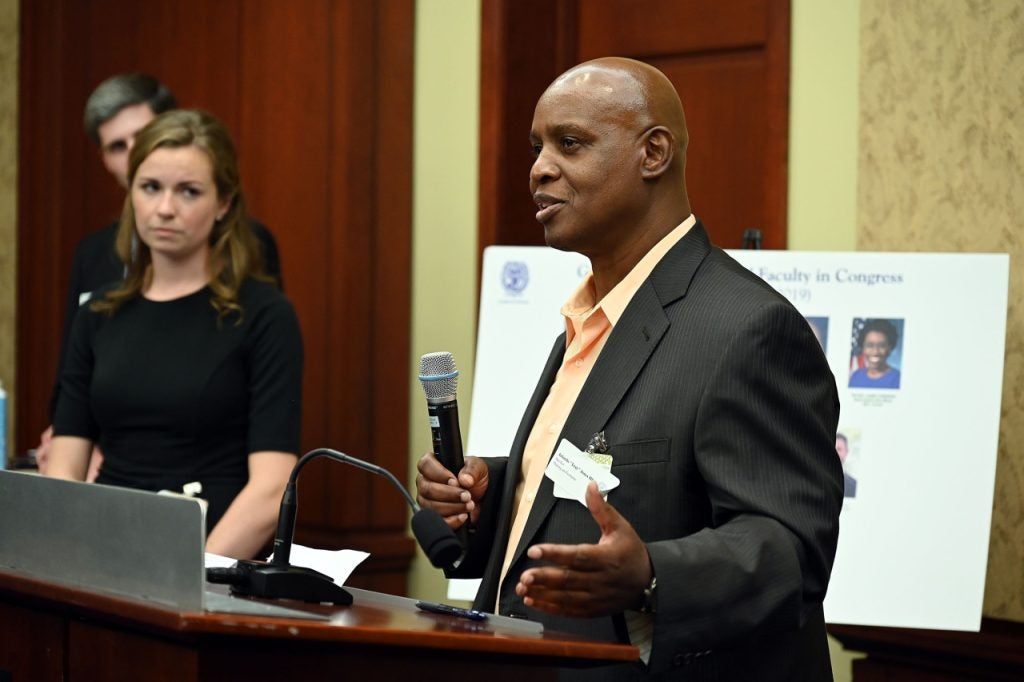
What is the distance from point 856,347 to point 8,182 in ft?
13.4

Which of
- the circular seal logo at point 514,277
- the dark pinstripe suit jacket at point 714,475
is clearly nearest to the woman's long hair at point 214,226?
the circular seal logo at point 514,277

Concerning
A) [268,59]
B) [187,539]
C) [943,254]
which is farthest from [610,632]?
[268,59]

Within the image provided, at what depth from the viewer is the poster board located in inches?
115

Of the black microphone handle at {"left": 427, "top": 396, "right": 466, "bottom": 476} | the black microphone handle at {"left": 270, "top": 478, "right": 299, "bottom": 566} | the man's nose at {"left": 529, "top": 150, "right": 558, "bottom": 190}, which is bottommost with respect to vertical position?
the black microphone handle at {"left": 270, "top": 478, "right": 299, "bottom": 566}

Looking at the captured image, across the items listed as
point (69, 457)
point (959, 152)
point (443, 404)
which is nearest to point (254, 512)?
point (69, 457)

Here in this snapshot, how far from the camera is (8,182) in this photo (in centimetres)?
593

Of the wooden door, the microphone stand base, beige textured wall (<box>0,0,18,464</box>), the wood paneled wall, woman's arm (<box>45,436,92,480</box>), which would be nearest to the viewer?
the microphone stand base

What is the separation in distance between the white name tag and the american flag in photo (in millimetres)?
1270

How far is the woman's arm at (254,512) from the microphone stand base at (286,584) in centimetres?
139

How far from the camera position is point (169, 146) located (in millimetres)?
3336

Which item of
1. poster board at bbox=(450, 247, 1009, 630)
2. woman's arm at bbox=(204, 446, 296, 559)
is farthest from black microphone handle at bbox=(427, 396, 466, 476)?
poster board at bbox=(450, 247, 1009, 630)

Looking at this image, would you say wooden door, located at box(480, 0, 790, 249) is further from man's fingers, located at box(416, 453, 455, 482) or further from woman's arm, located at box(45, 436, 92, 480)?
man's fingers, located at box(416, 453, 455, 482)

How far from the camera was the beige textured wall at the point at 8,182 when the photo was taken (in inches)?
232

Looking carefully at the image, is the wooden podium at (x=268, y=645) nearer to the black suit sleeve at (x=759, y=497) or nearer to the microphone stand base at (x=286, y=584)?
the microphone stand base at (x=286, y=584)
